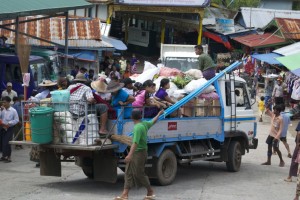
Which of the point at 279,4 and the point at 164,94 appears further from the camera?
the point at 279,4

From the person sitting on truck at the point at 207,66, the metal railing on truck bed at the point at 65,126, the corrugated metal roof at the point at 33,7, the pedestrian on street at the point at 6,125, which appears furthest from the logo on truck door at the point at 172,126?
the corrugated metal roof at the point at 33,7

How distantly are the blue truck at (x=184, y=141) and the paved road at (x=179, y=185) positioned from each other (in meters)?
0.33

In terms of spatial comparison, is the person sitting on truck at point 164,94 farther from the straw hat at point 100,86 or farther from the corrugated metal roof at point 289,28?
the corrugated metal roof at point 289,28

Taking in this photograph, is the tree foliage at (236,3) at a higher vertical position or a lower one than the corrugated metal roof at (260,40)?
higher

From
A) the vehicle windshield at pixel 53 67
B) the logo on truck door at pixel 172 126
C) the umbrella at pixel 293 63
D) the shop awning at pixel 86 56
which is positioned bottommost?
the logo on truck door at pixel 172 126

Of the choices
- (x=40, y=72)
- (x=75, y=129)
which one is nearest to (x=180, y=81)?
(x=75, y=129)

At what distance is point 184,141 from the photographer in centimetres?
1249

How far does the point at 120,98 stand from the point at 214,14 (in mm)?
36075

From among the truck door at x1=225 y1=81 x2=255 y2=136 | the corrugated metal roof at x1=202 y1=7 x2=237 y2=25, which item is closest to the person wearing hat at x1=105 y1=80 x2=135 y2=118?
the truck door at x1=225 y1=81 x2=255 y2=136

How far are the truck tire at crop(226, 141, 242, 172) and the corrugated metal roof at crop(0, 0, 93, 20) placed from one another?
22.2 ft

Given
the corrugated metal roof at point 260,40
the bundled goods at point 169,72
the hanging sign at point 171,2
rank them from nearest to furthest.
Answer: the bundled goods at point 169,72
the hanging sign at point 171,2
the corrugated metal roof at point 260,40

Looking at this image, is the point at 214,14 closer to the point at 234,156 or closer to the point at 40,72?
the point at 40,72

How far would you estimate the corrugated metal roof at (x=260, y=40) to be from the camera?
1477 inches

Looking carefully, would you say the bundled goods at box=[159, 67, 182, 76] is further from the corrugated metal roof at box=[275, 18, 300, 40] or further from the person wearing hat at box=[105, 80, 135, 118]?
the corrugated metal roof at box=[275, 18, 300, 40]
